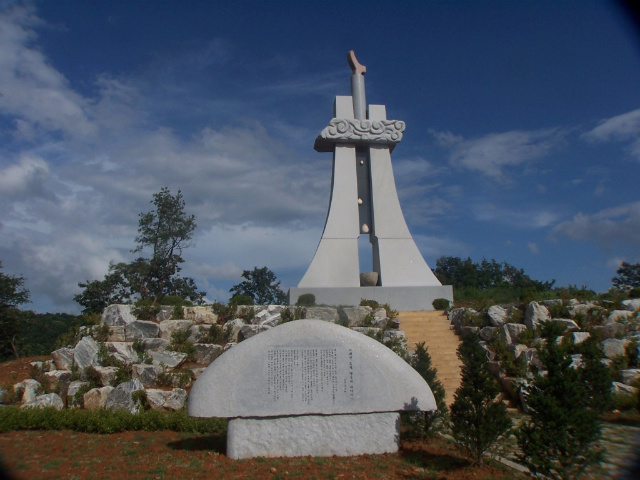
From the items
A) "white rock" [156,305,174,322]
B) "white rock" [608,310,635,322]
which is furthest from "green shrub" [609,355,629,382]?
"white rock" [156,305,174,322]

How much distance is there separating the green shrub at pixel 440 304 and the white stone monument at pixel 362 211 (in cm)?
51

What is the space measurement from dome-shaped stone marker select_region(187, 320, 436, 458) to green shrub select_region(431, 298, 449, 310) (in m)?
7.96

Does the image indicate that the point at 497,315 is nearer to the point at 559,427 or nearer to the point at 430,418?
the point at 430,418

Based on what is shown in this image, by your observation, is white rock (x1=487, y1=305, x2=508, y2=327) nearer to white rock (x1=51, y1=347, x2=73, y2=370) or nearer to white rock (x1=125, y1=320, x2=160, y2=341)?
white rock (x1=125, y1=320, x2=160, y2=341)

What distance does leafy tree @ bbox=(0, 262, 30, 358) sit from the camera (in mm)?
14789

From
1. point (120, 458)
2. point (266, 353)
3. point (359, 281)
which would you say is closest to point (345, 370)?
point (266, 353)

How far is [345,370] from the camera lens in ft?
17.5

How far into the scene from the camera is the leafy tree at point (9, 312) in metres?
14.8

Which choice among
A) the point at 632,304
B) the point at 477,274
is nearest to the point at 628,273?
the point at 477,274

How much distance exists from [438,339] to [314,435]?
5.80 meters

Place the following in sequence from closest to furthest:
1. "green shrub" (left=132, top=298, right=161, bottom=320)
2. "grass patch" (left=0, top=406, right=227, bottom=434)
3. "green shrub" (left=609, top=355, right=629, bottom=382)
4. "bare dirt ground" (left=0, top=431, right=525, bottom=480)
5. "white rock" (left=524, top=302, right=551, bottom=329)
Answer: "bare dirt ground" (left=0, top=431, right=525, bottom=480)
"grass patch" (left=0, top=406, right=227, bottom=434)
"green shrub" (left=609, top=355, right=629, bottom=382)
"white rock" (left=524, top=302, right=551, bottom=329)
"green shrub" (left=132, top=298, right=161, bottom=320)

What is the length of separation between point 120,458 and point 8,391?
15.0 feet

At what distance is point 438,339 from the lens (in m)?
10.4

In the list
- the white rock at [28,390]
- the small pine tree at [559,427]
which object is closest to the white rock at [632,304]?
the small pine tree at [559,427]
